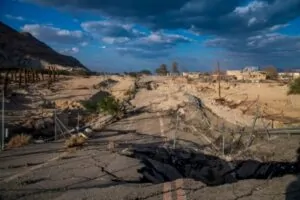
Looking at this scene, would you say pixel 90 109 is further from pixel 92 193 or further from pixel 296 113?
pixel 92 193

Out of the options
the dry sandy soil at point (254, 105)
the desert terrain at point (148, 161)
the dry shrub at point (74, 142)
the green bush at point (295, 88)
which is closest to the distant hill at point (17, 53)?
the dry sandy soil at point (254, 105)

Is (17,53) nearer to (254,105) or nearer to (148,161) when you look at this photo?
(254,105)

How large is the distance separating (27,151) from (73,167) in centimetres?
401

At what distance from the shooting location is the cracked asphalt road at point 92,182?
30.9ft

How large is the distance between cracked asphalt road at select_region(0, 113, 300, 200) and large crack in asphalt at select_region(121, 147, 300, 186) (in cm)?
106

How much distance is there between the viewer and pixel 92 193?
A: 9.53m

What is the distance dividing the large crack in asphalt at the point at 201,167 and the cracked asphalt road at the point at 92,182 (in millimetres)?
1055

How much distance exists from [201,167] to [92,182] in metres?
6.38

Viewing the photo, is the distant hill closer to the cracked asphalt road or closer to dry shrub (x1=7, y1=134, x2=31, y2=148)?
dry shrub (x1=7, y1=134, x2=31, y2=148)

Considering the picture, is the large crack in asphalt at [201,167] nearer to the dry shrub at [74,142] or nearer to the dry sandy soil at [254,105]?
the dry shrub at [74,142]

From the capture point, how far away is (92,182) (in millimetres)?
10758

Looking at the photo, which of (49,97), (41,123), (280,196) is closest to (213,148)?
(280,196)

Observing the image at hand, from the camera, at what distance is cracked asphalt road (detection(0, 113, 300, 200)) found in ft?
30.9

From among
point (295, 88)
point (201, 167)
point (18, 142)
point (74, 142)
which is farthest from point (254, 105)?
point (18, 142)
